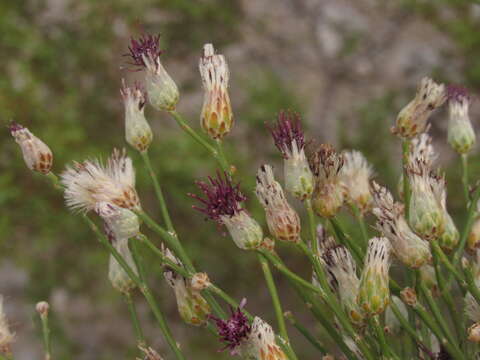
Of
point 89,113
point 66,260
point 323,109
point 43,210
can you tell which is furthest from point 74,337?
point 323,109

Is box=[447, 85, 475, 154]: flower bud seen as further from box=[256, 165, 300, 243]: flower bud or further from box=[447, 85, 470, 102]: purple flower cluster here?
box=[256, 165, 300, 243]: flower bud

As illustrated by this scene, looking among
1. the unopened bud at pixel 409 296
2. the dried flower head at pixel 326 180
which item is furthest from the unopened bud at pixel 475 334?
the dried flower head at pixel 326 180

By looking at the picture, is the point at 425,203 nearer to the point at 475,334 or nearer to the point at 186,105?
the point at 475,334

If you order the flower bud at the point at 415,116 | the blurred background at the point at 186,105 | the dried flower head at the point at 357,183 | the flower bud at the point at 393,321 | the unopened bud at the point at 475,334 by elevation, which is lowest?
the unopened bud at the point at 475,334

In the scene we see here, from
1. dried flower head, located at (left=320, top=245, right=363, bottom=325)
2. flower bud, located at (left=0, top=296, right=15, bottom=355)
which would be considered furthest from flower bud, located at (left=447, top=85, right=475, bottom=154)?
flower bud, located at (left=0, top=296, right=15, bottom=355)

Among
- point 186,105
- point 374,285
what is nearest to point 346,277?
point 374,285

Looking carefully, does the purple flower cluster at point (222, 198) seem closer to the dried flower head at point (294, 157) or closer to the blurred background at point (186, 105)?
the dried flower head at point (294, 157)
